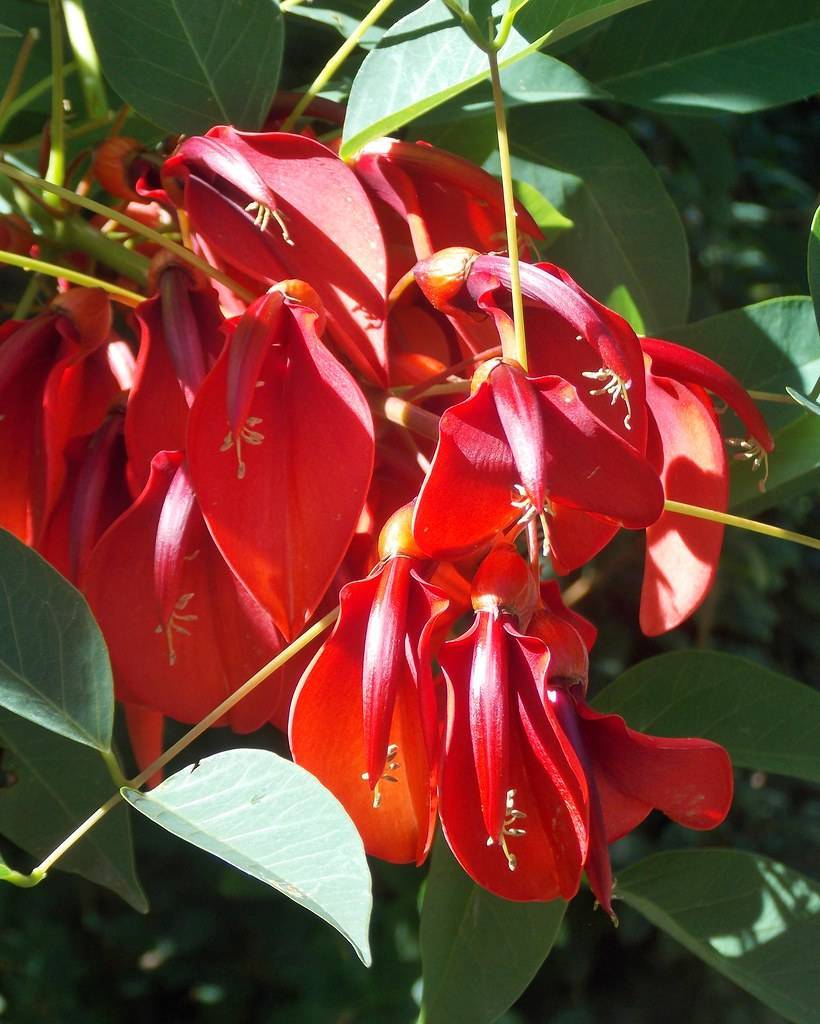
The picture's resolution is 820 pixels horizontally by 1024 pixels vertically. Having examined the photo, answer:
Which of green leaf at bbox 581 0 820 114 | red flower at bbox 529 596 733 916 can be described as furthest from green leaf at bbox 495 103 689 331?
red flower at bbox 529 596 733 916

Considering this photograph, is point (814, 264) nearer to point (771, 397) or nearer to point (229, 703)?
point (771, 397)

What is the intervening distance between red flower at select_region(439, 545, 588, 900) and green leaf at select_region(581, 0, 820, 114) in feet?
0.90

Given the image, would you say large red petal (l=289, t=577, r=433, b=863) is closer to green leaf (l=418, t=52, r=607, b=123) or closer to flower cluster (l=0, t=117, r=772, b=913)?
flower cluster (l=0, t=117, r=772, b=913)

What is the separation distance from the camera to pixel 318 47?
0.61 metres

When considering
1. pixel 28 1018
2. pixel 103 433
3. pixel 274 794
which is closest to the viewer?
pixel 274 794

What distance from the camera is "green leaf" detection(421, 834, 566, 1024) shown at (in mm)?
435

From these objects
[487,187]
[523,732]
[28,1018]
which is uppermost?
[487,187]

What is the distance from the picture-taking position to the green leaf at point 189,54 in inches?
17.1

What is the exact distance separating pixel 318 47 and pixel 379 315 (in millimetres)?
276

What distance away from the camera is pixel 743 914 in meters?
0.49

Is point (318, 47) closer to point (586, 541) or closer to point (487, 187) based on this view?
point (487, 187)

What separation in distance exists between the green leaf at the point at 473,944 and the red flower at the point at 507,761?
0.08m

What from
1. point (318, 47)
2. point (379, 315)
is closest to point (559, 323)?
point (379, 315)

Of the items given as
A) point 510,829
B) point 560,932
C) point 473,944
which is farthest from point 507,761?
point 560,932
